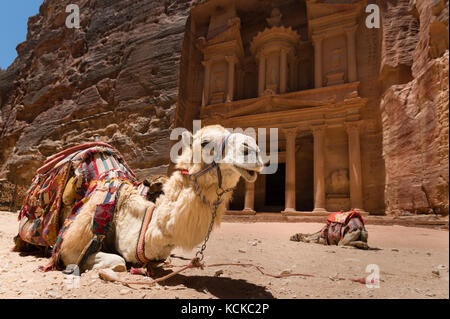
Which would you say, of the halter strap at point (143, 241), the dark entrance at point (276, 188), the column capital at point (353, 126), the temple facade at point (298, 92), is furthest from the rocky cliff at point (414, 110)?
the dark entrance at point (276, 188)

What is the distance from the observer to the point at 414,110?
9.77 meters

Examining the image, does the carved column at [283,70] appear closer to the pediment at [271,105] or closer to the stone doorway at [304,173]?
the pediment at [271,105]

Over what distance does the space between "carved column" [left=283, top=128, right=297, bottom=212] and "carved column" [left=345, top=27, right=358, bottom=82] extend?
3934 millimetres

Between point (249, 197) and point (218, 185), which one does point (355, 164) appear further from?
point (218, 185)

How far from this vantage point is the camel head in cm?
213

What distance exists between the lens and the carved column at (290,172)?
13.2 m

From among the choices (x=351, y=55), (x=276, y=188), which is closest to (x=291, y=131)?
(x=351, y=55)

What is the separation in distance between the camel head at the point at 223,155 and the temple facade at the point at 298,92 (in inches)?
432

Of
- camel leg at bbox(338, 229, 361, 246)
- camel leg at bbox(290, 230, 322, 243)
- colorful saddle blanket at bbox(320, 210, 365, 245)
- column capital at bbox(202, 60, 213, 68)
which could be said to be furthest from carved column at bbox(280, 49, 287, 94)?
camel leg at bbox(338, 229, 361, 246)

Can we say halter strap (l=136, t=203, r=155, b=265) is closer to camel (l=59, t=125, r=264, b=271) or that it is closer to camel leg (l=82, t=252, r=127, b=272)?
camel (l=59, t=125, r=264, b=271)

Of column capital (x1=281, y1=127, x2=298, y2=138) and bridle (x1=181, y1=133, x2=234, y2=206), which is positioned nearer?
bridle (x1=181, y1=133, x2=234, y2=206)

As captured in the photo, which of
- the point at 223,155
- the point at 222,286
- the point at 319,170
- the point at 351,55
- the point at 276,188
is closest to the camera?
the point at 223,155

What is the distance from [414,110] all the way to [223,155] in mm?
10265
